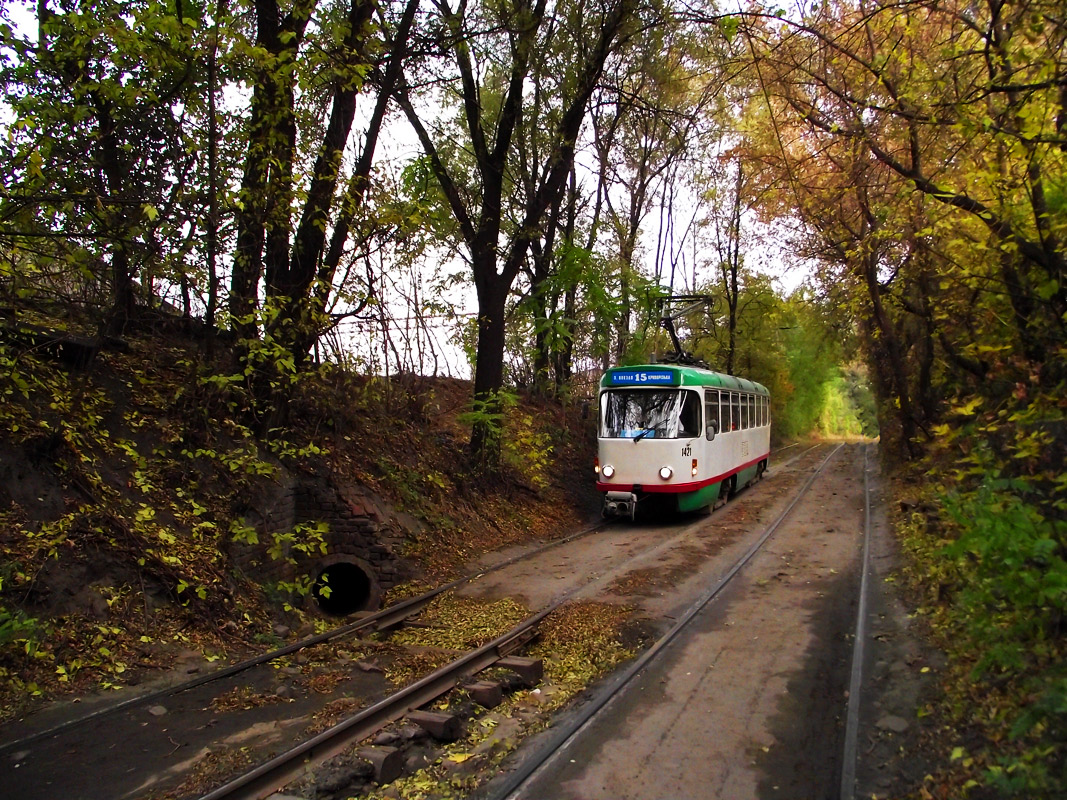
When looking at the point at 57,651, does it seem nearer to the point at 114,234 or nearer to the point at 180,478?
the point at 180,478

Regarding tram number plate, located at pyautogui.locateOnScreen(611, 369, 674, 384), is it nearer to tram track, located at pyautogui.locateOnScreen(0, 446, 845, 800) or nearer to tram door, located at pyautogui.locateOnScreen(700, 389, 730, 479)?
tram door, located at pyautogui.locateOnScreen(700, 389, 730, 479)

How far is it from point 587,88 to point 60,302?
9.39 metres

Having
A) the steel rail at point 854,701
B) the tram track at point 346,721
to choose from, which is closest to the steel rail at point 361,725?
the tram track at point 346,721

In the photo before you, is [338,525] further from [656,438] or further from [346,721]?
[656,438]

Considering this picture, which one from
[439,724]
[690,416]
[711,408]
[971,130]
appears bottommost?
[439,724]

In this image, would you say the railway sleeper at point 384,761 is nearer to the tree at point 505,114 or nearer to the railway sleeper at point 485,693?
the railway sleeper at point 485,693

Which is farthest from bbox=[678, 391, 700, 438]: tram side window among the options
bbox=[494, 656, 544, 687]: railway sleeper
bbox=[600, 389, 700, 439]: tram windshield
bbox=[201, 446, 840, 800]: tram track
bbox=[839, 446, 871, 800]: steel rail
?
bbox=[494, 656, 544, 687]: railway sleeper

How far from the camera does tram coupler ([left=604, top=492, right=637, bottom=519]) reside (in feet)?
46.9

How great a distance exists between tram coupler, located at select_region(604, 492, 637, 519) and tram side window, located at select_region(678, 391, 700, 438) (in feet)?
5.11

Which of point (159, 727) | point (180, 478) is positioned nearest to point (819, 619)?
point (159, 727)

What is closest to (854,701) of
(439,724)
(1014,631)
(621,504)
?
(1014,631)

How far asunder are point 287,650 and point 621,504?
8308 mm

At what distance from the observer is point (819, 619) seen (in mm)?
8328

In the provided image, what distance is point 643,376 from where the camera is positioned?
14836 mm
